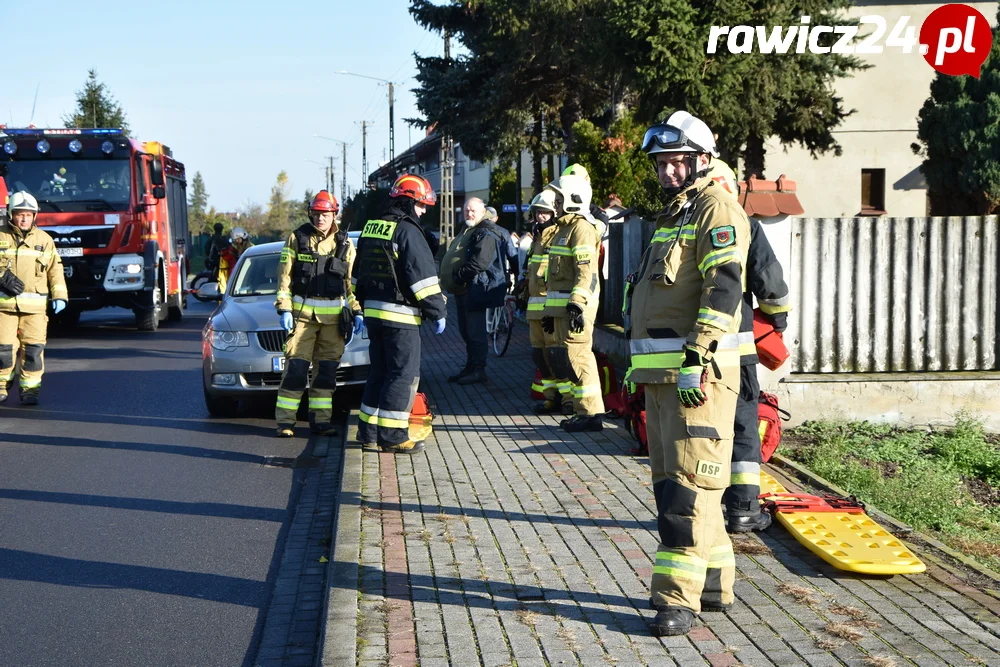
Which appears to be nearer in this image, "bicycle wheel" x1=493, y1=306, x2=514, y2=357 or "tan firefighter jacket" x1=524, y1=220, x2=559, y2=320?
"tan firefighter jacket" x1=524, y1=220, x2=559, y2=320

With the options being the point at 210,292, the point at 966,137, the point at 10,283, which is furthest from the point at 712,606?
the point at 966,137

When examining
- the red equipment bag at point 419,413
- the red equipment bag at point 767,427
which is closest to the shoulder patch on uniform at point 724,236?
the red equipment bag at point 767,427

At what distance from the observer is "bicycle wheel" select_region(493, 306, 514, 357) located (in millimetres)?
15422

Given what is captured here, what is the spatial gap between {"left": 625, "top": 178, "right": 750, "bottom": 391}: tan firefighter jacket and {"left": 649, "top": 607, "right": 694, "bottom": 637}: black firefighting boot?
0.91 metres

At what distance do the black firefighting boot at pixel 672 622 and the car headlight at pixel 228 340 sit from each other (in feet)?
22.5

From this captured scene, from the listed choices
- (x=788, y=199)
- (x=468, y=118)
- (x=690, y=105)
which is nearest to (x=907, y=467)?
(x=788, y=199)

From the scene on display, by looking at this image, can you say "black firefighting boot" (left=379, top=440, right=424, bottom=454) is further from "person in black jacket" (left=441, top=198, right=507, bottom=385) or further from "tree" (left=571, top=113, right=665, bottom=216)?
"tree" (left=571, top=113, right=665, bottom=216)

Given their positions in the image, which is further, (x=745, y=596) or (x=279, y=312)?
(x=279, y=312)

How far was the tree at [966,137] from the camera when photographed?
20.8 m

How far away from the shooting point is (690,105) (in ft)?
63.8

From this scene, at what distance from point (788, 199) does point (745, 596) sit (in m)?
5.03

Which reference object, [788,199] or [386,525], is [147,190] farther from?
[386,525]

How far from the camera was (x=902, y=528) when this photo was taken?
627 centimetres

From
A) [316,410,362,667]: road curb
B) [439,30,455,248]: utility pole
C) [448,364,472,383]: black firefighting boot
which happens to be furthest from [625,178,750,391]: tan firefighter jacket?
[439,30,455,248]: utility pole
